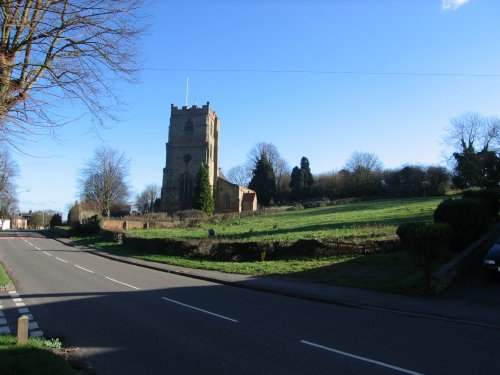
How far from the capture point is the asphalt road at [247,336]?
6.36 m

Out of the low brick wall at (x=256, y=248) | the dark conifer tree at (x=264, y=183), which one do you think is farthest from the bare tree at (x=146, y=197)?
the low brick wall at (x=256, y=248)

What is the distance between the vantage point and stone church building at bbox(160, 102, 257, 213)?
80.9 metres

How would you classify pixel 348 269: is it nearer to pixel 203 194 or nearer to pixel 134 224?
pixel 134 224

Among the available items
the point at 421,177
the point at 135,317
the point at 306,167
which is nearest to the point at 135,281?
the point at 135,317

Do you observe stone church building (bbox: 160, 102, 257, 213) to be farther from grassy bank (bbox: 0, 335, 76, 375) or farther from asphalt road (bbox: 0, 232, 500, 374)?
grassy bank (bbox: 0, 335, 76, 375)

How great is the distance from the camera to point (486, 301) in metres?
11.4

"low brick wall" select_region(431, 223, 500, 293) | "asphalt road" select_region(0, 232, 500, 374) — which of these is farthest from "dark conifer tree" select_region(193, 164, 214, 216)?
"asphalt road" select_region(0, 232, 500, 374)

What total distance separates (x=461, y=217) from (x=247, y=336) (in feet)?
39.2

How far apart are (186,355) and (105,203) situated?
→ 254 feet

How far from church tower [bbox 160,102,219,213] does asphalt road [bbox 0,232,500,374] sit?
221 feet

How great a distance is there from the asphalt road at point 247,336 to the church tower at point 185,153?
221 ft

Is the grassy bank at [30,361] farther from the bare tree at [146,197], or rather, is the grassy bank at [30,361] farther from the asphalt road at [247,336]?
the bare tree at [146,197]

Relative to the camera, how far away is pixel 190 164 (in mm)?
81812

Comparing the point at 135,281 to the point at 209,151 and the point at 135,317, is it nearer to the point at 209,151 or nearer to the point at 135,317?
the point at 135,317
